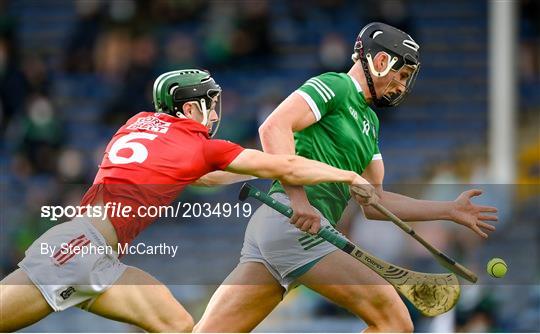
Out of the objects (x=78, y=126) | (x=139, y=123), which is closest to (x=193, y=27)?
(x=78, y=126)

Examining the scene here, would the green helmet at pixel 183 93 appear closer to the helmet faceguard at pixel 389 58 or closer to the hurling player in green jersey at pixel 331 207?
the hurling player in green jersey at pixel 331 207

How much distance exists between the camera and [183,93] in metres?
6.64

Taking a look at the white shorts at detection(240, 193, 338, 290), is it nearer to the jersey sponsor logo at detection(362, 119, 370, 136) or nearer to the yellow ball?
the jersey sponsor logo at detection(362, 119, 370, 136)

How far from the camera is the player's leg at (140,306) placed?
20.9 feet

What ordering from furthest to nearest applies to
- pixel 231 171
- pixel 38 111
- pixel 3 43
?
1. pixel 3 43
2. pixel 38 111
3. pixel 231 171

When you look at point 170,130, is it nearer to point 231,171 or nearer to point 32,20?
point 231,171

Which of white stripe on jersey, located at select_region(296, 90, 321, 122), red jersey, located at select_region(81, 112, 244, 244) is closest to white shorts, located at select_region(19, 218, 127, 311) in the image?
red jersey, located at select_region(81, 112, 244, 244)

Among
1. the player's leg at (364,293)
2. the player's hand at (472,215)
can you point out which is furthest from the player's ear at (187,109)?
the player's hand at (472,215)

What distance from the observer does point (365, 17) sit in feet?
45.4

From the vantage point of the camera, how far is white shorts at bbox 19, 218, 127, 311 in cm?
622

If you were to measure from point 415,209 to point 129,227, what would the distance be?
4.45ft

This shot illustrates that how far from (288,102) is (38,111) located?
646 cm

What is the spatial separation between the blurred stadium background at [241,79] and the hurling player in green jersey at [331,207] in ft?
12.4

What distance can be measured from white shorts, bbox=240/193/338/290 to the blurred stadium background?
3845 millimetres
